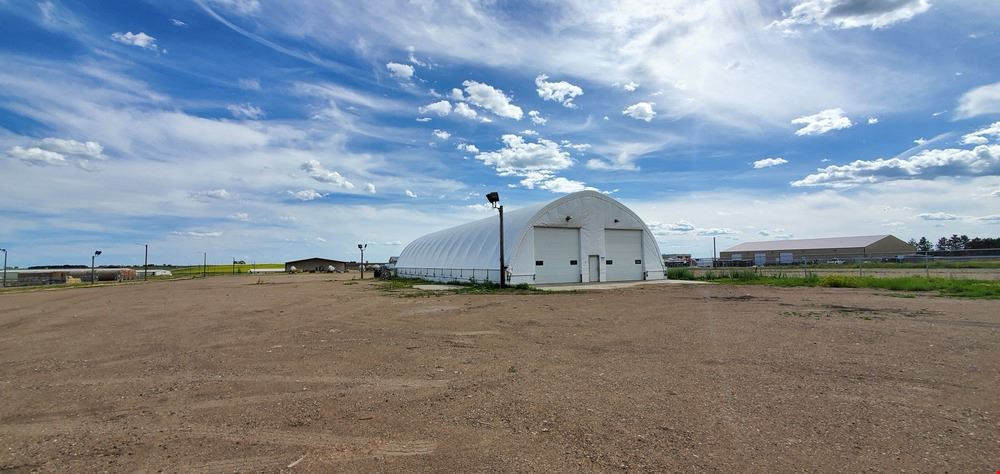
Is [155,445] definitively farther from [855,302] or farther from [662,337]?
[855,302]

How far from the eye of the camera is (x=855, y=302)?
1658 cm

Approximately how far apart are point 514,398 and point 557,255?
85.0 ft

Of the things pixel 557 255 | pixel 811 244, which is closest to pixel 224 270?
pixel 557 255

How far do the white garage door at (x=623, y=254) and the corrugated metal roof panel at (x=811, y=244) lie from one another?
73.3 m

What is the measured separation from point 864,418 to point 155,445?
7.16 meters

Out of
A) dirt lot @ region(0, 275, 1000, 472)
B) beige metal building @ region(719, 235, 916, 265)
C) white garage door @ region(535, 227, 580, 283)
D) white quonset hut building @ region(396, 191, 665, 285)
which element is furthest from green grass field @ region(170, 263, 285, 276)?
dirt lot @ region(0, 275, 1000, 472)

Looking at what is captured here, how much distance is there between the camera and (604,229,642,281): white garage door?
34156 millimetres

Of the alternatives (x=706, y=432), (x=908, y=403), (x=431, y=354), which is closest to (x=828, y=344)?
(x=908, y=403)

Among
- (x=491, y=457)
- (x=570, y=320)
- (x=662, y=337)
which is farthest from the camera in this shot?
(x=570, y=320)

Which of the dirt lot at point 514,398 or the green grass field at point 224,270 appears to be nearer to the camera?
the dirt lot at point 514,398

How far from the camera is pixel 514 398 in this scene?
242 inches

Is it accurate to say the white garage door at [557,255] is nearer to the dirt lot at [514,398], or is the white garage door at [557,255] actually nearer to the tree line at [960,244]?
the dirt lot at [514,398]

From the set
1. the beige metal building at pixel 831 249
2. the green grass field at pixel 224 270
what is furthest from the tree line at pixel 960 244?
the green grass field at pixel 224 270

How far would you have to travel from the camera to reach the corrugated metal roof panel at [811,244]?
8850cm
